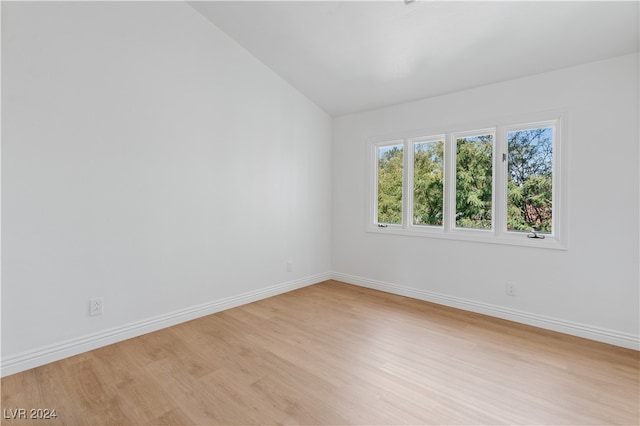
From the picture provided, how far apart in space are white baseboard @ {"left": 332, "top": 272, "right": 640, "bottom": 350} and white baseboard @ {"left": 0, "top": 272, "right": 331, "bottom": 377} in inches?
61.4

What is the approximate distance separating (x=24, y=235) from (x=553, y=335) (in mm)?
4214

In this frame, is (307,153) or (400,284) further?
(307,153)

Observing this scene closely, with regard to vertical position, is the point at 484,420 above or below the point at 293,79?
below

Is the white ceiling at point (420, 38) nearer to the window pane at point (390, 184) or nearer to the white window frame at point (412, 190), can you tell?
the white window frame at point (412, 190)

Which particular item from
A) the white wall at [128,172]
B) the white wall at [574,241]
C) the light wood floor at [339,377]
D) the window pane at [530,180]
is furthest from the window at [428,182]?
the white wall at [128,172]

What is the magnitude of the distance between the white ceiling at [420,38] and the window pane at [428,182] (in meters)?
0.63

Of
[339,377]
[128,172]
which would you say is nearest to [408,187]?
[339,377]

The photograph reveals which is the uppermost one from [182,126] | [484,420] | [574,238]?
[182,126]

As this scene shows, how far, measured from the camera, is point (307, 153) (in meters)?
4.15

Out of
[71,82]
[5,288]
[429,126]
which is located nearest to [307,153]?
[429,126]

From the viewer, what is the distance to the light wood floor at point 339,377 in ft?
5.40

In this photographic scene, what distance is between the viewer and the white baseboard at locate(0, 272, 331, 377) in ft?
6.68

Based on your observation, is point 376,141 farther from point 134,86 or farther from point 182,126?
point 134,86

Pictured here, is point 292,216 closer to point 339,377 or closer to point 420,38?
point 339,377
